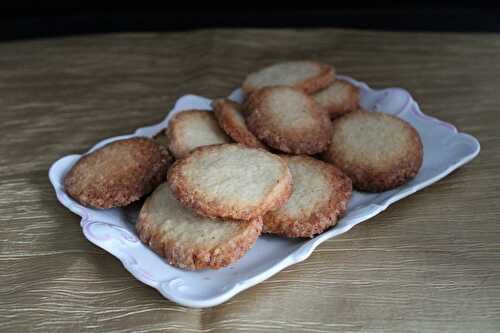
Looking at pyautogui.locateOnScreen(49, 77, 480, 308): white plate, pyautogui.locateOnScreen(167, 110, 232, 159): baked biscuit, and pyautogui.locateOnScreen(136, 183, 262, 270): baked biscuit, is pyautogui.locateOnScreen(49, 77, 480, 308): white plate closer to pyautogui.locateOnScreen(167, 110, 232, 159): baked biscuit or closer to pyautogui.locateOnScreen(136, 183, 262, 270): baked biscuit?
pyautogui.locateOnScreen(136, 183, 262, 270): baked biscuit

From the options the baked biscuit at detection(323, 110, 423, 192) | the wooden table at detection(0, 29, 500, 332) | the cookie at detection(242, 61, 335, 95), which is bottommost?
the wooden table at detection(0, 29, 500, 332)

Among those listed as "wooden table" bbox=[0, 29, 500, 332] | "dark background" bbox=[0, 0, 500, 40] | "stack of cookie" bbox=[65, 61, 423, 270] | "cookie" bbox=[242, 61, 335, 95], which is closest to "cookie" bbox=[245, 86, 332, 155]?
"stack of cookie" bbox=[65, 61, 423, 270]

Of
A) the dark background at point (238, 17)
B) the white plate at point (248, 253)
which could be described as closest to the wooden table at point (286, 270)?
the white plate at point (248, 253)

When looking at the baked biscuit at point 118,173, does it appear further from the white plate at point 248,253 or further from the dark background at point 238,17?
the dark background at point 238,17

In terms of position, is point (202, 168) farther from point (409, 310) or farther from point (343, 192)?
point (409, 310)

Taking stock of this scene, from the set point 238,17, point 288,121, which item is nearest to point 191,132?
point 288,121

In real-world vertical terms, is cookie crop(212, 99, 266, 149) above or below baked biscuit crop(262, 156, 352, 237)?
above
